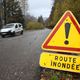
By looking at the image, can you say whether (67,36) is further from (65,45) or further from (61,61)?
(61,61)

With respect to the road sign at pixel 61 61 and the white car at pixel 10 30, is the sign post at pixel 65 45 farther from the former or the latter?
the white car at pixel 10 30

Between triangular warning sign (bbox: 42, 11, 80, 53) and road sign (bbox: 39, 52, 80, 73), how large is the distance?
0.11 metres

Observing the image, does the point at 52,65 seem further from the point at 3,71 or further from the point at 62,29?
the point at 3,71

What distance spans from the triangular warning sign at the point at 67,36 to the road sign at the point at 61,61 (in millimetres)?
112

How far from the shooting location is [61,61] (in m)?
5.29

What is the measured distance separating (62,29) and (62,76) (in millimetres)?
2231

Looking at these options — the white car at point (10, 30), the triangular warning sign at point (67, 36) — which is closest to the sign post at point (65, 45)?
the triangular warning sign at point (67, 36)

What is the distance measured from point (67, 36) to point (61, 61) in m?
0.41

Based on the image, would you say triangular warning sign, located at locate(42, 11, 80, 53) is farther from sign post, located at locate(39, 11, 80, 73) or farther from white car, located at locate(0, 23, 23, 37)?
white car, located at locate(0, 23, 23, 37)

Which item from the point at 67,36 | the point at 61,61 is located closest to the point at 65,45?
the point at 67,36

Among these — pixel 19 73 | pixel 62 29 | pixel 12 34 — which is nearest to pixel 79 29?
pixel 62 29

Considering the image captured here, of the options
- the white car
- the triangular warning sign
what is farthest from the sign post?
the white car

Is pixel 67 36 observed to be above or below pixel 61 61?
above

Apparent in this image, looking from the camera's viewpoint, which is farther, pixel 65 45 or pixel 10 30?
pixel 10 30
